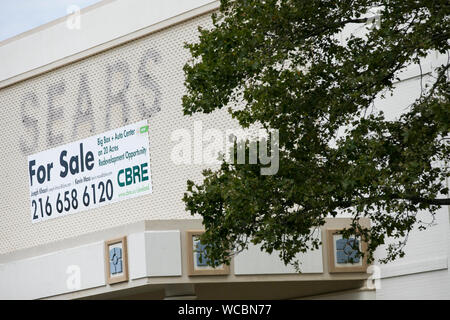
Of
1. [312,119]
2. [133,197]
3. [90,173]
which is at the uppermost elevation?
[90,173]

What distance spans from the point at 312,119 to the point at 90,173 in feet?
41.1

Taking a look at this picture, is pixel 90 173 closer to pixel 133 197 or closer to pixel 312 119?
pixel 133 197

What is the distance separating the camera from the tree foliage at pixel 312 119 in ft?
45.1

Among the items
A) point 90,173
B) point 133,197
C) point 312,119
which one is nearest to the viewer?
point 312,119

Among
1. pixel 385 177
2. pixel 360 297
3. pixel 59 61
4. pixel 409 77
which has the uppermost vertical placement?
pixel 59 61

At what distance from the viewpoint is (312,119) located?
14727 millimetres

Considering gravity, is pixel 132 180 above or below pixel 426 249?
above

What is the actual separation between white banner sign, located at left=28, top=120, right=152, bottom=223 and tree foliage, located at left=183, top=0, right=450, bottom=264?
10.4 meters

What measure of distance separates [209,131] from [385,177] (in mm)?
10654

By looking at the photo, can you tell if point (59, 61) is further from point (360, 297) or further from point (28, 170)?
point (360, 297)

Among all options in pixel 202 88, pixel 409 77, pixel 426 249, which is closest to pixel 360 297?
pixel 426 249

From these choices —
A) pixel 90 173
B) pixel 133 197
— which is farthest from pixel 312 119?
pixel 90 173

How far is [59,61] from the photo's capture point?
27.6 m

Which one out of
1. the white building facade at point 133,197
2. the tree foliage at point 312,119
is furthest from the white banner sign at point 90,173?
the tree foliage at point 312,119
